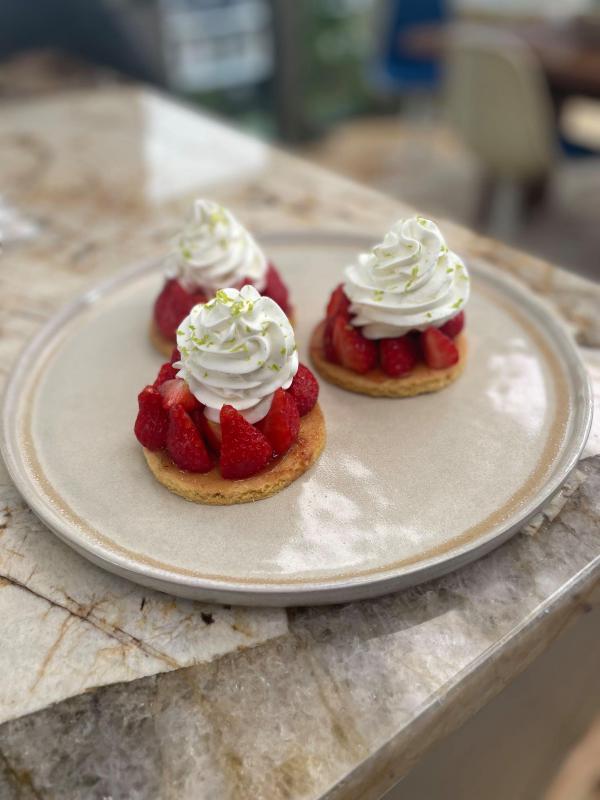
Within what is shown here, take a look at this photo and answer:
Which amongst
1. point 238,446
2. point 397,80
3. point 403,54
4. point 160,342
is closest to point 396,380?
point 238,446

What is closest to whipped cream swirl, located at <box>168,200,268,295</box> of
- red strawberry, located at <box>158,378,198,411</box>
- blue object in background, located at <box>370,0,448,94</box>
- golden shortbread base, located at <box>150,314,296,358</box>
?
golden shortbread base, located at <box>150,314,296,358</box>

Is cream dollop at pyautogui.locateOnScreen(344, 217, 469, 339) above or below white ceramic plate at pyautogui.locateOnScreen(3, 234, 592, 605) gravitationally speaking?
above

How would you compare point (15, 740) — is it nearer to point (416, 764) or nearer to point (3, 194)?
point (416, 764)

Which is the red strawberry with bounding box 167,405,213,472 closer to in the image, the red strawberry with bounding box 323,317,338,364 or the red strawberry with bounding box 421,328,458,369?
the red strawberry with bounding box 323,317,338,364

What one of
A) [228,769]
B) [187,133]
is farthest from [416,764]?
[187,133]

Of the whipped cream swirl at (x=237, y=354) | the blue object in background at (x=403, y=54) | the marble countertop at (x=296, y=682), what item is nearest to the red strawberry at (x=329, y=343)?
the whipped cream swirl at (x=237, y=354)

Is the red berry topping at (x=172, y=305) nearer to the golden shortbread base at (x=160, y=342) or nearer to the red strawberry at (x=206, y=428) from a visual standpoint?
the golden shortbread base at (x=160, y=342)

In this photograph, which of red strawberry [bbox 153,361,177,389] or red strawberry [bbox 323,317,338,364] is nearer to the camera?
red strawberry [bbox 153,361,177,389]
